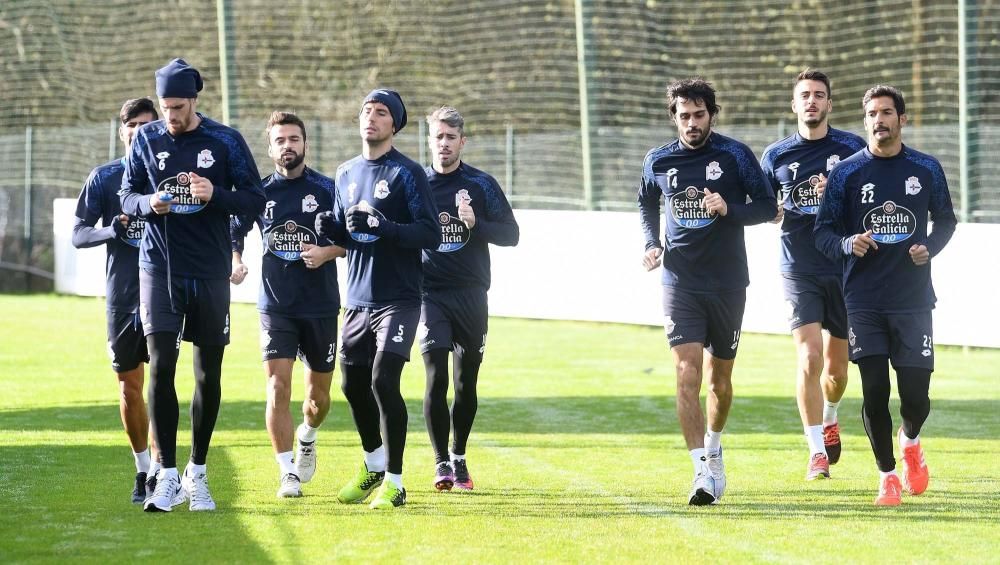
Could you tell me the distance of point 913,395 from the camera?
26.6 ft

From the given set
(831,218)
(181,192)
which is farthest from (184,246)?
(831,218)

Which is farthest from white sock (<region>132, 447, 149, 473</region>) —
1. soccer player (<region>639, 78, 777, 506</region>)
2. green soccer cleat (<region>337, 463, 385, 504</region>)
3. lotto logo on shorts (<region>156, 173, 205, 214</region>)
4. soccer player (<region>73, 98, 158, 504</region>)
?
soccer player (<region>639, 78, 777, 506</region>)

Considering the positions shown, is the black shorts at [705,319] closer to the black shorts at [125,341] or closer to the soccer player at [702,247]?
the soccer player at [702,247]

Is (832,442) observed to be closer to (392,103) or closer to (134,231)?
(392,103)

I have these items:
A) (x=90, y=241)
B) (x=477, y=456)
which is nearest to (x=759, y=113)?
(x=477, y=456)

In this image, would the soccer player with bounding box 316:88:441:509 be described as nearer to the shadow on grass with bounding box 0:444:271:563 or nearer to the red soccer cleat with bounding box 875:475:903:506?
the shadow on grass with bounding box 0:444:271:563

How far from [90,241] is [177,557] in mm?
2344

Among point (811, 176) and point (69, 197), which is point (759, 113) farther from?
point (811, 176)

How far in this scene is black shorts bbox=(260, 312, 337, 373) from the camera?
8422 mm

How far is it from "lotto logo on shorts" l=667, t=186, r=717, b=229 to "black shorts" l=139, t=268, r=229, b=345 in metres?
2.36

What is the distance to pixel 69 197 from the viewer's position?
85.7ft

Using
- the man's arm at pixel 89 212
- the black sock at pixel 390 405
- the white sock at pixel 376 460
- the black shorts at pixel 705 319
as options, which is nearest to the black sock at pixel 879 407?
the black shorts at pixel 705 319

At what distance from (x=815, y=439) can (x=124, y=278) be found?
3922 mm

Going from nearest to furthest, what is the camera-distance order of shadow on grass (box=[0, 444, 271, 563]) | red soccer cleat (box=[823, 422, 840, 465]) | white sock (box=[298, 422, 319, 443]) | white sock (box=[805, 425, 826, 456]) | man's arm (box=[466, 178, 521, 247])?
shadow on grass (box=[0, 444, 271, 563]) < white sock (box=[298, 422, 319, 443]) < man's arm (box=[466, 178, 521, 247]) < white sock (box=[805, 425, 826, 456]) < red soccer cleat (box=[823, 422, 840, 465])
